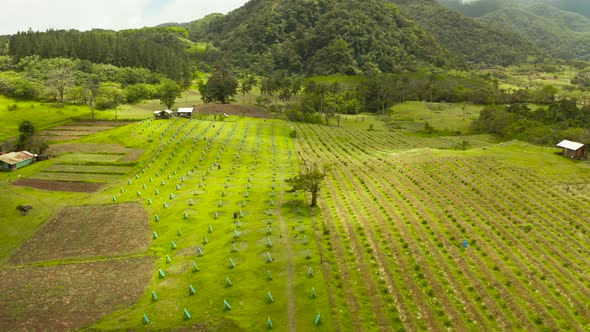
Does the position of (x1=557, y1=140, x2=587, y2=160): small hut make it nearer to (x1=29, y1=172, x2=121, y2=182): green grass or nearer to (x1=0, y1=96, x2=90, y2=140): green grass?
(x1=29, y1=172, x2=121, y2=182): green grass

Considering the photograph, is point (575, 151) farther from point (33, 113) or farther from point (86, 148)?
point (33, 113)

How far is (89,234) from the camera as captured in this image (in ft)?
193

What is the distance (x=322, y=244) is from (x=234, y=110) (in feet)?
400

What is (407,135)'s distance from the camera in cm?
13988

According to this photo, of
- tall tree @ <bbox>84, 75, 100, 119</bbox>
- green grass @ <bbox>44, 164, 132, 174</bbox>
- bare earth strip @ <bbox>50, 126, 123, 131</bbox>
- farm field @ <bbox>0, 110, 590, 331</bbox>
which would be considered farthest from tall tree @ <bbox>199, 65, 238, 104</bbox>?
green grass @ <bbox>44, 164, 132, 174</bbox>

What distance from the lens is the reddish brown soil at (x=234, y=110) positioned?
528 ft

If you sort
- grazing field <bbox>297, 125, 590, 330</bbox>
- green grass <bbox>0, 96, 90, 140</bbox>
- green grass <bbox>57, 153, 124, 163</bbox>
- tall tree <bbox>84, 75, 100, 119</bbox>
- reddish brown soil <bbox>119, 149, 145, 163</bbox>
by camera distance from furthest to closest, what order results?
1. tall tree <bbox>84, 75, 100, 119</bbox>
2. green grass <bbox>0, 96, 90, 140</bbox>
3. green grass <bbox>57, 153, 124, 163</bbox>
4. reddish brown soil <bbox>119, 149, 145, 163</bbox>
5. grazing field <bbox>297, 125, 590, 330</bbox>

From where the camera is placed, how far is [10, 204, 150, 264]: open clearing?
5322cm

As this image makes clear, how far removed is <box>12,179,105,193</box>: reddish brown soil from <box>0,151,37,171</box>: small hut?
9.80 metres

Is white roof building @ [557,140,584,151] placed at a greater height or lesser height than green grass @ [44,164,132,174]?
greater

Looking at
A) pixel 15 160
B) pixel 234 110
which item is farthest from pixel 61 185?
pixel 234 110

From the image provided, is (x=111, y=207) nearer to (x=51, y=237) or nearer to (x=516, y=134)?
(x=51, y=237)

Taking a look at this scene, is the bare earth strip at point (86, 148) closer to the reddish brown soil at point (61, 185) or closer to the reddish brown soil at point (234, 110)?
the reddish brown soil at point (61, 185)

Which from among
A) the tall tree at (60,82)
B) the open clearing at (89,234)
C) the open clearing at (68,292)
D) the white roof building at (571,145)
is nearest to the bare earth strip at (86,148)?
the open clearing at (89,234)
